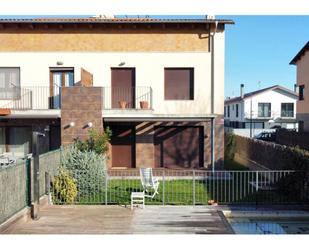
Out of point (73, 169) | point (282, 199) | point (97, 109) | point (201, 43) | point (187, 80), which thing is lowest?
point (282, 199)

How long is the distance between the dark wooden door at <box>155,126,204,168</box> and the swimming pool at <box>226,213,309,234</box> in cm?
803

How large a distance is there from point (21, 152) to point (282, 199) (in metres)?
13.0

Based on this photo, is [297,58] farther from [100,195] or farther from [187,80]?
[100,195]

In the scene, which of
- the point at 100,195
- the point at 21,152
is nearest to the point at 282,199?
the point at 100,195

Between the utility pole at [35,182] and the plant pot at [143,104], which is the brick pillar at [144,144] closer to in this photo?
the plant pot at [143,104]

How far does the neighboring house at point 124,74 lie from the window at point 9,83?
5cm

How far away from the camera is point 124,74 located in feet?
60.7

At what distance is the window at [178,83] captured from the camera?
18.5 m

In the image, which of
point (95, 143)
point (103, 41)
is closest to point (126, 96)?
point (103, 41)

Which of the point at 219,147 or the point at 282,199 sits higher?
the point at 219,147

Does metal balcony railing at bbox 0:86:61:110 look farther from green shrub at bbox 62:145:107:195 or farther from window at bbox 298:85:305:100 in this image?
window at bbox 298:85:305:100

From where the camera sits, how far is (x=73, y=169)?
12.8m
